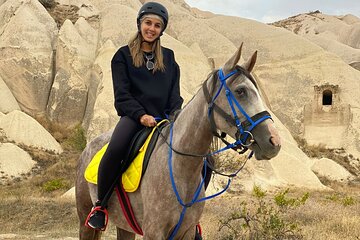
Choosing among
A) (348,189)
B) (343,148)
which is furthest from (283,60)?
(348,189)

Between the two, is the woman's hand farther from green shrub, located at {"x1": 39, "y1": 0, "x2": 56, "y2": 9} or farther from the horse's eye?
green shrub, located at {"x1": 39, "y1": 0, "x2": 56, "y2": 9}

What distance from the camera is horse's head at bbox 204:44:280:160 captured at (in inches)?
121

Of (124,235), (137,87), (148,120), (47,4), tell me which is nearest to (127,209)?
(148,120)

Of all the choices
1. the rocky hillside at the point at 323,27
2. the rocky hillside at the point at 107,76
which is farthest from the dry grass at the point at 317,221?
the rocky hillside at the point at 323,27

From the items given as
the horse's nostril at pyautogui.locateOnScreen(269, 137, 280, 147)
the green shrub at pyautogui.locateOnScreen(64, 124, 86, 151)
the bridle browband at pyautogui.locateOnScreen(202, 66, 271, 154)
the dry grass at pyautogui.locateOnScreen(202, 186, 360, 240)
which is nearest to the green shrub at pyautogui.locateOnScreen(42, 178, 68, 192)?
the green shrub at pyautogui.locateOnScreen(64, 124, 86, 151)

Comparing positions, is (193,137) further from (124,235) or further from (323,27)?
(323,27)

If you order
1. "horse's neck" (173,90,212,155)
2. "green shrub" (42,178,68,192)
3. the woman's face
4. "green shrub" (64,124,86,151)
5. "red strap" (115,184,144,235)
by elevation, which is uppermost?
the woman's face

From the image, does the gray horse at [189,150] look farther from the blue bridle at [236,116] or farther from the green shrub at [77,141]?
the green shrub at [77,141]

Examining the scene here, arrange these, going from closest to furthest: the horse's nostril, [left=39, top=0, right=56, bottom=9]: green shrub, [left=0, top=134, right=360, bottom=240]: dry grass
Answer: the horse's nostril → [left=0, top=134, right=360, bottom=240]: dry grass → [left=39, top=0, right=56, bottom=9]: green shrub

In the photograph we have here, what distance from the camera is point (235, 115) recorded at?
324 centimetres

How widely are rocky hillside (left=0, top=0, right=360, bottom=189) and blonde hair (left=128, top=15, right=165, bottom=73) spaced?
2011cm

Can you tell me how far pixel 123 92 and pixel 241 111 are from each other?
142 centimetres

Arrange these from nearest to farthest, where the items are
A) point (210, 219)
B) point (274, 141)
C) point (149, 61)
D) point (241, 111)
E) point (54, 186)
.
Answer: point (274, 141) → point (241, 111) → point (149, 61) → point (210, 219) → point (54, 186)

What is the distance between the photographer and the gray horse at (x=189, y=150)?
321 centimetres
